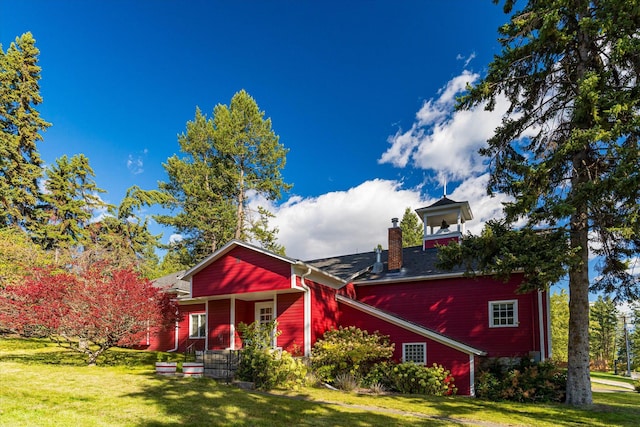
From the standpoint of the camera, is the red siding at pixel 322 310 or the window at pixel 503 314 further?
the red siding at pixel 322 310

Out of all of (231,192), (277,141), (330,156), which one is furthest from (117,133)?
(330,156)

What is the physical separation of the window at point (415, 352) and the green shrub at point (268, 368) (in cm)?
389

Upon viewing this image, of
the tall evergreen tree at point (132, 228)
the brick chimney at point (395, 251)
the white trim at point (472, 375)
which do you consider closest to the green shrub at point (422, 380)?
the white trim at point (472, 375)

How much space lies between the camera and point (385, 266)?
67.8ft

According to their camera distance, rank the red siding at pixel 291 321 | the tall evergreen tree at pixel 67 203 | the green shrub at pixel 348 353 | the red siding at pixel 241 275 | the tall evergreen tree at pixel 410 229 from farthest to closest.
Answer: the tall evergreen tree at pixel 410 229, the tall evergreen tree at pixel 67 203, the red siding at pixel 291 321, the red siding at pixel 241 275, the green shrub at pixel 348 353

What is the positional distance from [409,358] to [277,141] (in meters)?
24.1

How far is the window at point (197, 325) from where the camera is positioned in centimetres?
2147

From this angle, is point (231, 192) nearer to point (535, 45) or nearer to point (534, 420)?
point (535, 45)

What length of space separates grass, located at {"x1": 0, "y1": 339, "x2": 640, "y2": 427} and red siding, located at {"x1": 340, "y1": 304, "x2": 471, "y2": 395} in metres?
1.29

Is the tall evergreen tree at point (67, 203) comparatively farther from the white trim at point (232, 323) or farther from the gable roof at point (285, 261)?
the white trim at point (232, 323)

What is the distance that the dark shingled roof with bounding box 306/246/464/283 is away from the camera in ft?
61.2

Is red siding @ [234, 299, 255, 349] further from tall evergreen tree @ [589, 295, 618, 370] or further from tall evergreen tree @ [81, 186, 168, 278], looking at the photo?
tall evergreen tree @ [589, 295, 618, 370]

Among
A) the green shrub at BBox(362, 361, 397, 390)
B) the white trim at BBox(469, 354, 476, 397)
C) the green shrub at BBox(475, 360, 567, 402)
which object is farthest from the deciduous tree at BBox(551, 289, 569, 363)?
the green shrub at BBox(362, 361, 397, 390)

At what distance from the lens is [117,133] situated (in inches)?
1247
